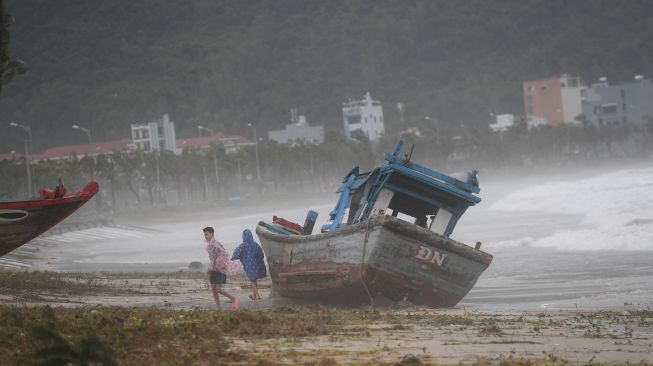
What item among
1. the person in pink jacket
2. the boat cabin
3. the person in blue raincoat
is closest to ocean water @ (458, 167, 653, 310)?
the boat cabin

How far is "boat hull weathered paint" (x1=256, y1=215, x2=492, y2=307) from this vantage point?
54.7 ft

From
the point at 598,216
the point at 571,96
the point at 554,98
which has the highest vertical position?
the point at 571,96

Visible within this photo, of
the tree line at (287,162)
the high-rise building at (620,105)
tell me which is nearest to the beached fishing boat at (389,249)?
the tree line at (287,162)

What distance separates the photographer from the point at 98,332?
10.5 metres

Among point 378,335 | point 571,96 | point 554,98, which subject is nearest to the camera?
point 378,335

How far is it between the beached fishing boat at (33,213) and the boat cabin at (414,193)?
5151 millimetres

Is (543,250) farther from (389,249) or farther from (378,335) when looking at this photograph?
(378,335)

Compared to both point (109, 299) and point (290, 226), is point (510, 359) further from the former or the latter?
point (290, 226)

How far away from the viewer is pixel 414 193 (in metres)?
18.6

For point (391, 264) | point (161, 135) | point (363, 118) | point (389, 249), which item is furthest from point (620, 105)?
point (389, 249)

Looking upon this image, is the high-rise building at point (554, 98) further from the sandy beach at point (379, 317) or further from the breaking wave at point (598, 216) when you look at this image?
the sandy beach at point (379, 317)

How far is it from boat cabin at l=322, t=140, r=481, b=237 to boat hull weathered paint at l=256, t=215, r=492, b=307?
1172mm

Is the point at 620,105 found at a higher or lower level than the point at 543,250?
higher

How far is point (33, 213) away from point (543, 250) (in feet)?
56.3
